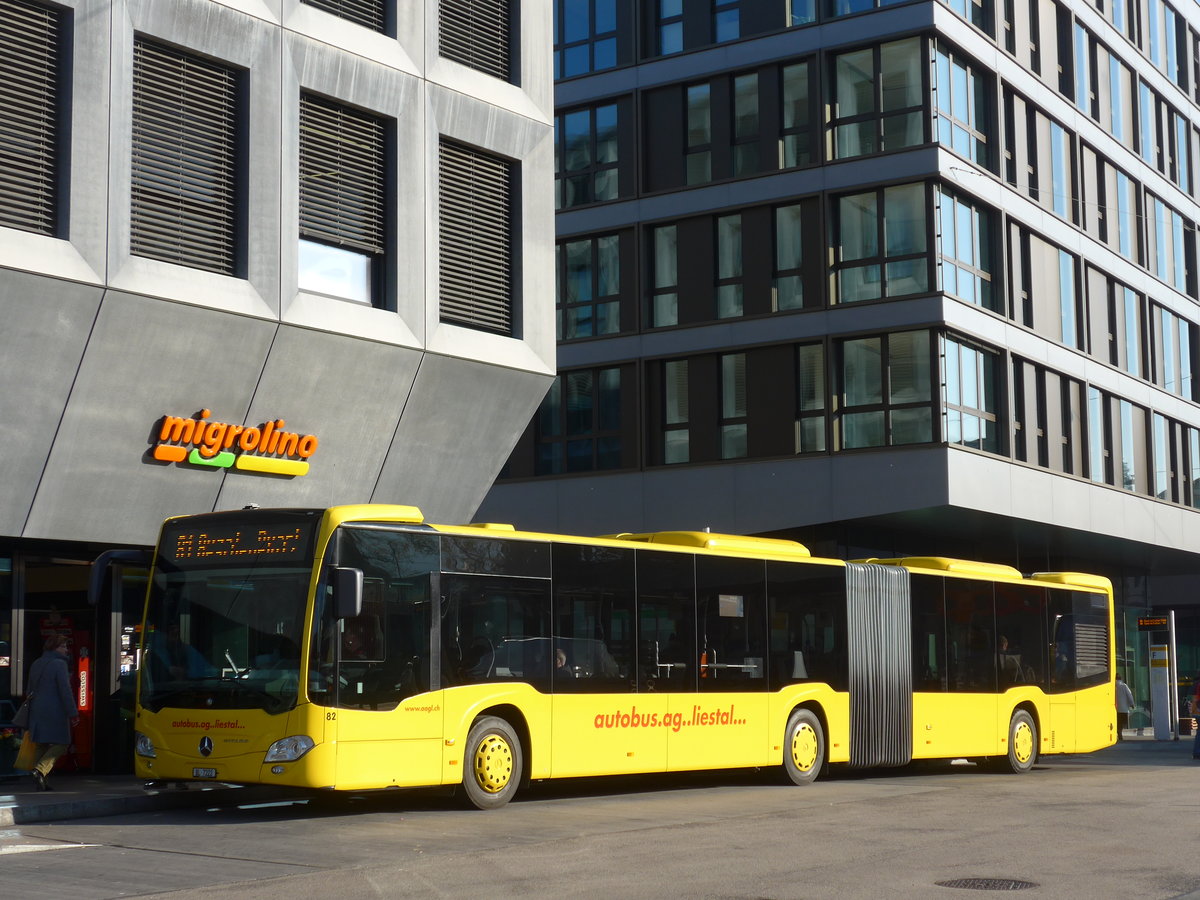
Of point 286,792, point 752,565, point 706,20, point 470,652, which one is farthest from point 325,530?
point 706,20

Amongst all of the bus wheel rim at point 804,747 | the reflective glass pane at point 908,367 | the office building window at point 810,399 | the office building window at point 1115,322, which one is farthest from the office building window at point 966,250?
the bus wheel rim at point 804,747

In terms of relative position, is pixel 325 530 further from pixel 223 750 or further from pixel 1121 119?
pixel 1121 119

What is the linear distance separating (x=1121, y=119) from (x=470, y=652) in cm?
Result: 3141

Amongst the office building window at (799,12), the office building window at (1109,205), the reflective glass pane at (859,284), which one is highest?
the office building window at (799,12)

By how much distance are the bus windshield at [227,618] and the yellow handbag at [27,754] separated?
7.43 feet

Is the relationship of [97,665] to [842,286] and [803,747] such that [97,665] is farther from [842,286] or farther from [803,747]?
[842,286]

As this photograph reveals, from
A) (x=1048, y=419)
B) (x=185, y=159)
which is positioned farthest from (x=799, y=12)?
(x=185, y=159)

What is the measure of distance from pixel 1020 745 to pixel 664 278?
48.6 ft

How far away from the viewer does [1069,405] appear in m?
36.3

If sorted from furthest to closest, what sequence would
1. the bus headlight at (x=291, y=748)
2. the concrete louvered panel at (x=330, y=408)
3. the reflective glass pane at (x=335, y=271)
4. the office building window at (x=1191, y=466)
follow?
the office building window at (x=1191, y=466), the reflective glass pane at (x=335, y=271), the concrete louvered panel at (x=330, y=408), the bus headlight at (x=291, y=748)

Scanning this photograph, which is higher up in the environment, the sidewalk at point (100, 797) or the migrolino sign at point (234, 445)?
the migrolino sign at point (234, 445)

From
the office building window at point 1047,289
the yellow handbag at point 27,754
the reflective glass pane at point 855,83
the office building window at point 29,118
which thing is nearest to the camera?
the office building window at point 29,118

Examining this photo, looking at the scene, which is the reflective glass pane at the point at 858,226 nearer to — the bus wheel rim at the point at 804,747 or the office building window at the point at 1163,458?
the office building window at the point at 1163,458

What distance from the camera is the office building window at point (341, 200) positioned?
19812mm
